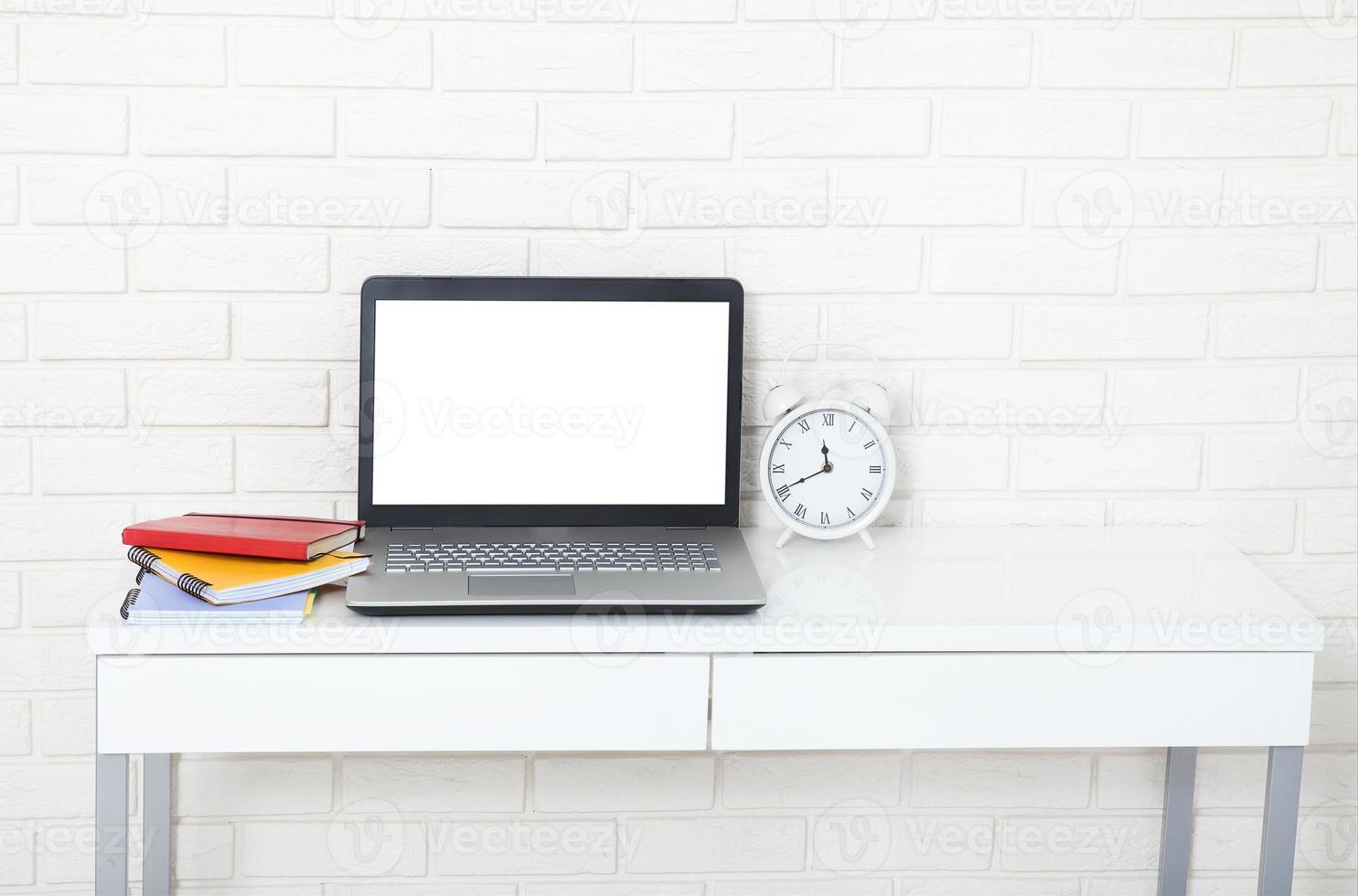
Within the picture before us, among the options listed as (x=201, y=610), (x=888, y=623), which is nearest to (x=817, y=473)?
(x=888, y=623)

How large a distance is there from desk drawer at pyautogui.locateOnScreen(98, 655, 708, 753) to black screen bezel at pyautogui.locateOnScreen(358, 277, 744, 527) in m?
0.30

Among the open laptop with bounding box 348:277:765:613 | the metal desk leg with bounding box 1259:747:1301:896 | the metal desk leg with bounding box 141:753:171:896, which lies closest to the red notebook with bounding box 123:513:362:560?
the open laptop with bounding box 348:277:765:613

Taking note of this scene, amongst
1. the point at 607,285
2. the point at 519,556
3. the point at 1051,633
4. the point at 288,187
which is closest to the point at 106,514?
the point at 288,187

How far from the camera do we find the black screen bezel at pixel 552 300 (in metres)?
1.48

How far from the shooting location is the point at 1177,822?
67.1 inches

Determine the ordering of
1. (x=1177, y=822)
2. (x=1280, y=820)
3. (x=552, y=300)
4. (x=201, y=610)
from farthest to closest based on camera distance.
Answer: (x=1177, y=822)
(x=552, y=300)
(x=1280, y=820)
(x=201, y=610)

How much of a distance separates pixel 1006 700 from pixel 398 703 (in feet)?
1.94

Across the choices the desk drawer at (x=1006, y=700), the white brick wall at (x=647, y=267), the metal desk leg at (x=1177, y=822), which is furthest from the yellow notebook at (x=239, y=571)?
the metal desk leg at (x=1177, y=822)

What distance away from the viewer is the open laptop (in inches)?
58.4

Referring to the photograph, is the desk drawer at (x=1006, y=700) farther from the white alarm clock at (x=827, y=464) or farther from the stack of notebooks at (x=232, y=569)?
the stack of notebooks at (x=232, y=569)

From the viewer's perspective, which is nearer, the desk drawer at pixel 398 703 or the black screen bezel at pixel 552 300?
the desk drawer at pixel 398 703

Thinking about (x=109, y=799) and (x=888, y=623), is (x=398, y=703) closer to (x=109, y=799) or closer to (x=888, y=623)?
(x=109, y=799)

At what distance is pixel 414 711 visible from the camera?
4.06 feet

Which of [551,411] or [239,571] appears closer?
[239,571]
